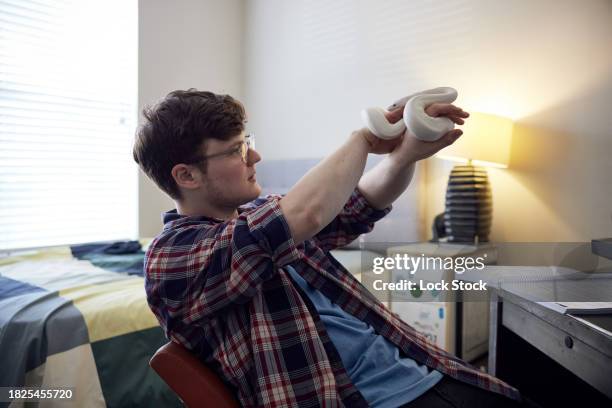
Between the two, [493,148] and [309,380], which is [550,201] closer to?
[493,148]

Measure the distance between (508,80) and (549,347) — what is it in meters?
1.69

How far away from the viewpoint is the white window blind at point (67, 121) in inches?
110

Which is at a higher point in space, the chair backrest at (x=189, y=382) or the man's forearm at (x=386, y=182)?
the man's forearm at (x=386, y=182)

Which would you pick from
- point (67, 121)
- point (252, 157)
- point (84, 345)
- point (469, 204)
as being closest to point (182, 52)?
point (67, 121)

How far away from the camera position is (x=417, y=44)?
253 centimetres

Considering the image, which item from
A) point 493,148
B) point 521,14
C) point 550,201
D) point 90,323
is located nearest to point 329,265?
point 90,323

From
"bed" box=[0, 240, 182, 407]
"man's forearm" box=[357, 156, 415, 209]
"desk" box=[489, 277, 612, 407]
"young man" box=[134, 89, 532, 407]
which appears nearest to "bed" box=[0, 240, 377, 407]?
"bed" box=[0, 240, 182, 407]

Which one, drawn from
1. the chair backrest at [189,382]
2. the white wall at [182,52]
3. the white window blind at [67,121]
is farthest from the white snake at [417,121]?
the white window blind at [67,121]

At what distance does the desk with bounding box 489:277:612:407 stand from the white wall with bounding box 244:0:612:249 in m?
0.85

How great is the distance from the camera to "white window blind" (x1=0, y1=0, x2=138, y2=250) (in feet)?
9.14

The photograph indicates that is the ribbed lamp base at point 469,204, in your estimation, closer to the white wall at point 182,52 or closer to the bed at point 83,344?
the bed at point 83,344

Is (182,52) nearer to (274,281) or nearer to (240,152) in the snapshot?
(240,152)

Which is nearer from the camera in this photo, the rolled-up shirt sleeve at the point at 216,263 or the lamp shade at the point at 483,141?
the rolled-up shirt sleeve at the point at 216,263

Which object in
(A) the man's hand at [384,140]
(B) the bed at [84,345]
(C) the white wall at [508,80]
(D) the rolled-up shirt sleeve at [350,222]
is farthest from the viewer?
(C) the white wall at [508,80]
